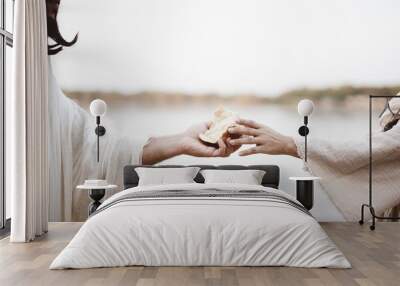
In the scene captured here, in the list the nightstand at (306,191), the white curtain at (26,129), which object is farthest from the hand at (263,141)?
the white curtain at (26,129)

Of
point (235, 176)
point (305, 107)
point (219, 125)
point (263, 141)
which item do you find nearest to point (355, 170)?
point (305, 107)

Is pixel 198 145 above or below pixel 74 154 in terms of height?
above

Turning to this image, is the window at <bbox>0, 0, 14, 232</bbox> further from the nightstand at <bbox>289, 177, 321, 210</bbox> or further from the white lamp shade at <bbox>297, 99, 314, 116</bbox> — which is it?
the white lamp shade at <bbox>297, 99, 314, 116</bbox>

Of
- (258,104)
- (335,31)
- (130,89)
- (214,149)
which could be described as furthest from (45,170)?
(335,31)

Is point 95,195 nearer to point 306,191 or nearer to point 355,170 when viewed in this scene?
point 306,191

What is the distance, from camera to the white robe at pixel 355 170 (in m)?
7.28

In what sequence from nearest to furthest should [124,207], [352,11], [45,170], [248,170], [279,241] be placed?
[279,241]
[124,207]
[45,170]
[248,170]
[352,11]

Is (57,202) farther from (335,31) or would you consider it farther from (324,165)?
(335,31)

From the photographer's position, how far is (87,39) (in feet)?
24.1

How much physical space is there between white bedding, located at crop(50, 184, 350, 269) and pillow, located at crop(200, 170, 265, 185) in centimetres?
211

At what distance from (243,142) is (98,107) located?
187cm

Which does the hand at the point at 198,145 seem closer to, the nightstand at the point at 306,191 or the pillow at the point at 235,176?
the pillow at the point at 235,176

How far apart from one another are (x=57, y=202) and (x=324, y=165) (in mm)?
3433

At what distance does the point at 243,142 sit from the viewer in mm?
7277
